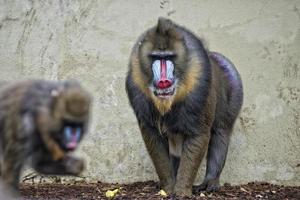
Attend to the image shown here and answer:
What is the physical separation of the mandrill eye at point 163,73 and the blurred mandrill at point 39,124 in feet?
5.59

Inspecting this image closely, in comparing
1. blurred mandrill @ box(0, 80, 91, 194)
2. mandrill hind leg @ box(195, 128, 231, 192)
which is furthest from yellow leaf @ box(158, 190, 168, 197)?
blurred mandrill @ box(0, 80, 91, 194)

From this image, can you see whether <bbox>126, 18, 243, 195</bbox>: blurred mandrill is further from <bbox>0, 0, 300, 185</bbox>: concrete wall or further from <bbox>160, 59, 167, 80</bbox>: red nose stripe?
<bbox>0, 0, 300, 185</bbox>: concrete wall

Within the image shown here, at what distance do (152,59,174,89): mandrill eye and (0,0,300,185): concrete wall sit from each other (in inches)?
42.7

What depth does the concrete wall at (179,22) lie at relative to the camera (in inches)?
305

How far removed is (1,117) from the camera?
4980 millimetres

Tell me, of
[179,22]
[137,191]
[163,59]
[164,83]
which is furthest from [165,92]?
[179,22]

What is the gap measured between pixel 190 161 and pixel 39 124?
236cm

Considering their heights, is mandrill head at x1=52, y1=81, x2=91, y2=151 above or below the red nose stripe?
below

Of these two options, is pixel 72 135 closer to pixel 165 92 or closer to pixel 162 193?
pixel 165 92

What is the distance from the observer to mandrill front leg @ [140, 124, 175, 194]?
281 inches

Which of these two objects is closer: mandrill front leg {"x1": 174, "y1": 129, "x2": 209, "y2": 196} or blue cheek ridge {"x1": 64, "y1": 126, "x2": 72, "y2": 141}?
blue cheek ridge {"x1": 64, "y1": 126, "x2": 72, "y2": 141}

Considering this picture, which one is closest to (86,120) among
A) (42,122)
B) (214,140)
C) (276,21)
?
(42,122)

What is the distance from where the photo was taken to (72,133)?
479 centimetres

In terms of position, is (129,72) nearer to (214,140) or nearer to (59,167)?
(214,140)
